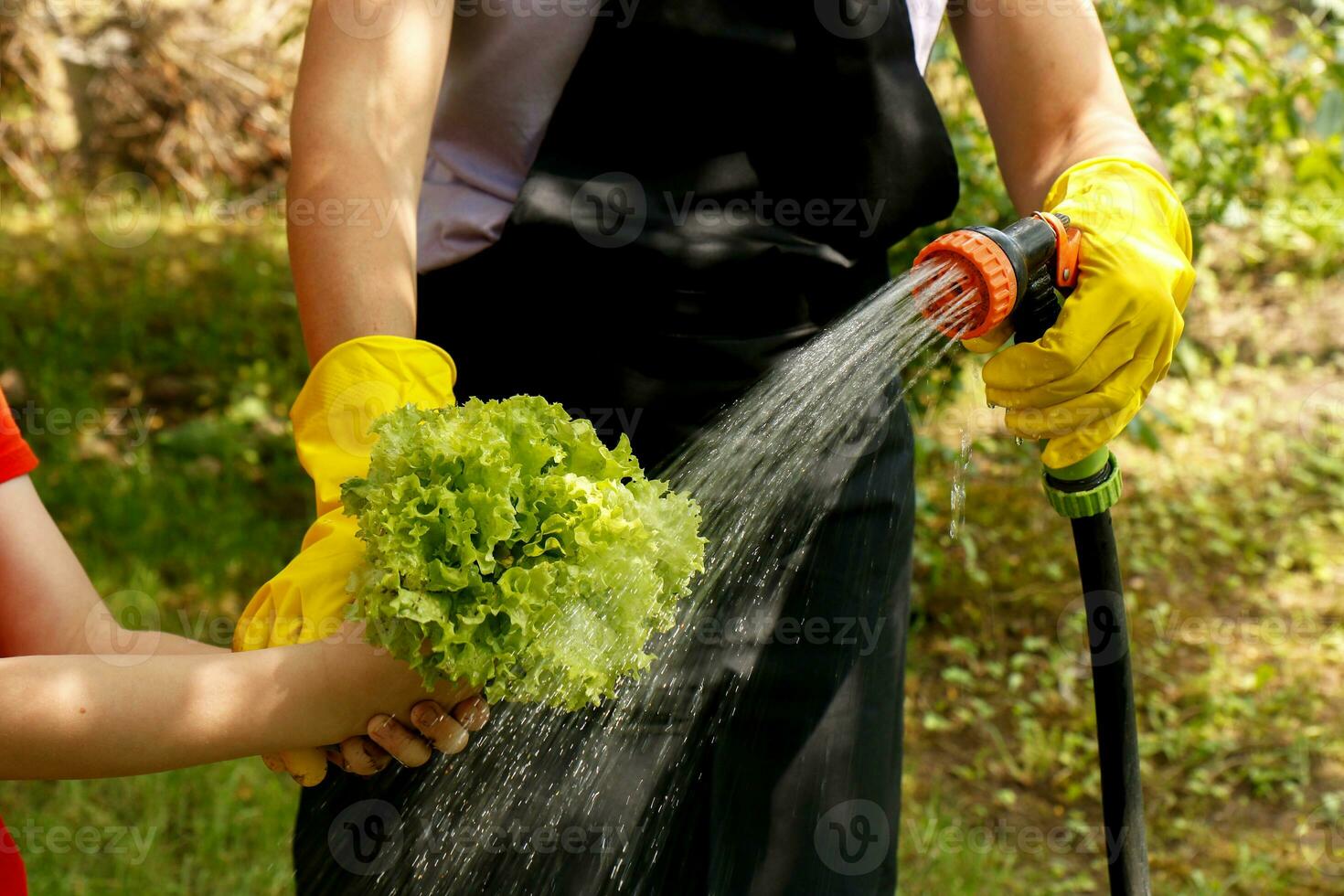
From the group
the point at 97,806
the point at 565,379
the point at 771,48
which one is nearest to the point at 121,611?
the point at 97,806

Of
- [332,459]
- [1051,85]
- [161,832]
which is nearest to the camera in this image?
[332,459]

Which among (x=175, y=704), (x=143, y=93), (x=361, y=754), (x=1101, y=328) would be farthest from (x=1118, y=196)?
(x=143, y=93)

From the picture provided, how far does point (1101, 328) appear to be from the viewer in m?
1.84

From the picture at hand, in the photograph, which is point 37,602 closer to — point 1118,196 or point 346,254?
point 346,254

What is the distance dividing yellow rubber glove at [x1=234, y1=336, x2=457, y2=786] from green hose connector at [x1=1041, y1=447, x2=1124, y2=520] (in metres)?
0.94

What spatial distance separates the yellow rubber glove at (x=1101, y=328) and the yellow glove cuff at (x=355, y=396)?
0.80 m

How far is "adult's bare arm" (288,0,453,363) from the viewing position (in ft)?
5.72

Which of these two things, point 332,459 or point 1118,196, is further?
point 1118,196

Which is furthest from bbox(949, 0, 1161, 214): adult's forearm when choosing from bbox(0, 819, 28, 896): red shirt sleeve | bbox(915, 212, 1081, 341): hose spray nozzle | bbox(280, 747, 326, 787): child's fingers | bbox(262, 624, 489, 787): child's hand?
bbox(0, 819, 28, 896): red shirt sleeve

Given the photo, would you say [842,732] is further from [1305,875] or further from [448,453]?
[1305,875]

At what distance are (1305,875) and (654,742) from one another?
2576mm

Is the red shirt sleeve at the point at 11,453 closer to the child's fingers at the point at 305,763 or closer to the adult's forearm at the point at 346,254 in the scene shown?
the adult's forearm at the point at 346,254

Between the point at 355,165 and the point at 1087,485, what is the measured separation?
1.18 metres

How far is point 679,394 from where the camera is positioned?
2.07m
